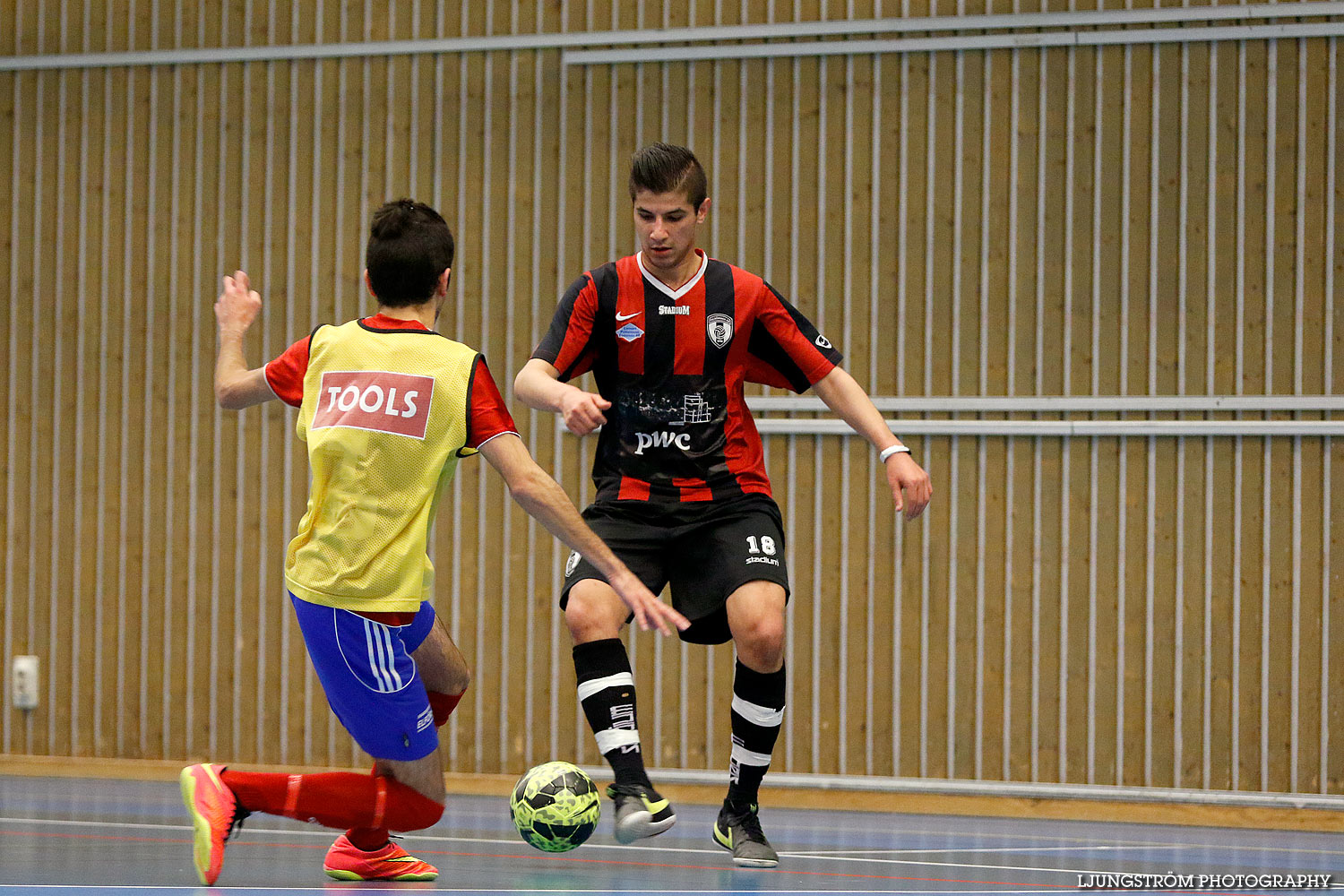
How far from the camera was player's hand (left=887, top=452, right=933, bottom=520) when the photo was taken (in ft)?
13.0

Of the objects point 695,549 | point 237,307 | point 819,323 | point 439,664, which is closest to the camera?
point 237,307

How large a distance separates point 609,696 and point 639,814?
15.5 inches

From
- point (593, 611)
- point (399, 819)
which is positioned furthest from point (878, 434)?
point (399, 819)

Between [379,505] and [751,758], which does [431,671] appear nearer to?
[379,505]

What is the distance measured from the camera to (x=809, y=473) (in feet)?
24.2

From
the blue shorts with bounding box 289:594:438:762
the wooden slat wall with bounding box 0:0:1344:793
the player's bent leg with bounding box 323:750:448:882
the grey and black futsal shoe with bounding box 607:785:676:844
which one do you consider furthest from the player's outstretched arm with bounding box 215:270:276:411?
the wooden slat wall with bounding box 0:0:1344:793

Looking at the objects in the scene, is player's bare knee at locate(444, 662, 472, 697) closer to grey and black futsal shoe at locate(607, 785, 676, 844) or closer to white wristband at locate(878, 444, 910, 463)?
grey and black futsal shoe at locate(607, 785, 676, 844)

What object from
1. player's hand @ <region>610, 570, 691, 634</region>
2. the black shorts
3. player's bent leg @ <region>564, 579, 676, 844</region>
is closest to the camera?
player's hand @ <region>610, 570, 691, 634</region>

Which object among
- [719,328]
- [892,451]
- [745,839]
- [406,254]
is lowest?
[745,839]

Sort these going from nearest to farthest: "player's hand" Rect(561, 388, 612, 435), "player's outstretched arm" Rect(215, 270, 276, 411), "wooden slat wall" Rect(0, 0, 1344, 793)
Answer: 1. "player's hand" Rect(561, 388, 612, 435)
2. "player's outstretched arm" Rect(215, 270, 276, 411)
3. "wooden slat wall" Rect(0, 0, 1344, 793)

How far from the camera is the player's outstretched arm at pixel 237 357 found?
3.81m

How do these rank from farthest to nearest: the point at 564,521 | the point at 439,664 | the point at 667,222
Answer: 1. the point at 667,222
2. the point at 439,664
3. the point at 564,521

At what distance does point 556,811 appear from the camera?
3875 mm

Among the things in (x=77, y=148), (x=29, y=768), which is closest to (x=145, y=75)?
(x=77, y=148)
